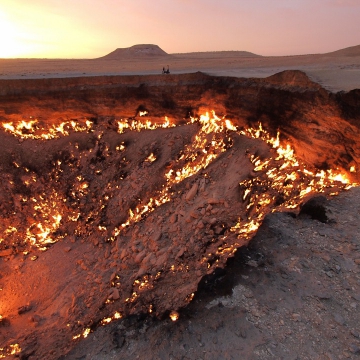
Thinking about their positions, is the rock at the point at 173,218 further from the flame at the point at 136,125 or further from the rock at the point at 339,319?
the rock at the point at 339,319

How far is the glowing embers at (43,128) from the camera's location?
11414mm

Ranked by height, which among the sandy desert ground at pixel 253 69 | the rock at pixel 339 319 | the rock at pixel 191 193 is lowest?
the rock at pixel 339 319

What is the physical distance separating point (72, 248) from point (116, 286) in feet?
11.5

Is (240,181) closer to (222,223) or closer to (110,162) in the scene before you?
(222,223)

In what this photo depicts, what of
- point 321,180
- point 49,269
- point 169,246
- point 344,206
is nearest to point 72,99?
point 49,269

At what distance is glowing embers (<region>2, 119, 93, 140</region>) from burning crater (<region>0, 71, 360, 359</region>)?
1.7 inches

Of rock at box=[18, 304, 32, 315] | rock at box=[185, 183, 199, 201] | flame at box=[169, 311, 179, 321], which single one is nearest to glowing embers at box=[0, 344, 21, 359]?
rock at box=[18, 304, 32, 315]

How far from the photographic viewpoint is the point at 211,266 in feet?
19.9

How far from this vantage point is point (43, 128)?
11508mm

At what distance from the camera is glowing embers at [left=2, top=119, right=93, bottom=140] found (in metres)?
11.4

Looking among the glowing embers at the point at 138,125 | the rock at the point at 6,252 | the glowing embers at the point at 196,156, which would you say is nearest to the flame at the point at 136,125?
the glowing embers at the point at 138,125

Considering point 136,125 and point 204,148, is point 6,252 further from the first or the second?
point 204,148

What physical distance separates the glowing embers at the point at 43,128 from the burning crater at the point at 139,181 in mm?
42

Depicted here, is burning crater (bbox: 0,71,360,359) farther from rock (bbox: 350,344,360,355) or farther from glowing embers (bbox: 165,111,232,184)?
rock (bbox: 350,344,360,355)
